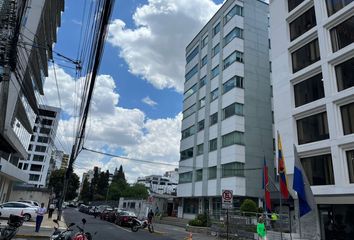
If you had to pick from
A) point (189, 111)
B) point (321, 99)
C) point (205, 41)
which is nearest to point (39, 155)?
point (189, 111)

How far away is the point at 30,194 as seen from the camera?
54.9 meters

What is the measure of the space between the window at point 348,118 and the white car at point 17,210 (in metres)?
25.4

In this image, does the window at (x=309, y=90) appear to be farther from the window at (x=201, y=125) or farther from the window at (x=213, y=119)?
the window at (x=201, y=125)

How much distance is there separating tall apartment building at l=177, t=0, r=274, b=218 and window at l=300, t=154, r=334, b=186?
1364 cm

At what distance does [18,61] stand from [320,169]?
2098 cm

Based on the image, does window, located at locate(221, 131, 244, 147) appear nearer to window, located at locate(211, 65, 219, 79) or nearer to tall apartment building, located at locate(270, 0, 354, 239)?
window, located at locate(211, 65, 219, 79)

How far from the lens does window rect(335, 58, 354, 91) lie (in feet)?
73.6

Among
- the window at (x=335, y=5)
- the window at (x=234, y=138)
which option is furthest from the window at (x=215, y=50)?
the window at (x=335, y=5)

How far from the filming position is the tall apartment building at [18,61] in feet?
46.4

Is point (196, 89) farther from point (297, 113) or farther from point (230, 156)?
point (297, 113)

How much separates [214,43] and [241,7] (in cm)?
677

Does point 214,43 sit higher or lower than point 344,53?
higher

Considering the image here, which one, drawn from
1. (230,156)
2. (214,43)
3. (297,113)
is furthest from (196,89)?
(297,113)

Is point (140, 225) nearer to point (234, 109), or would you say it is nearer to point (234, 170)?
point (234, 170)
